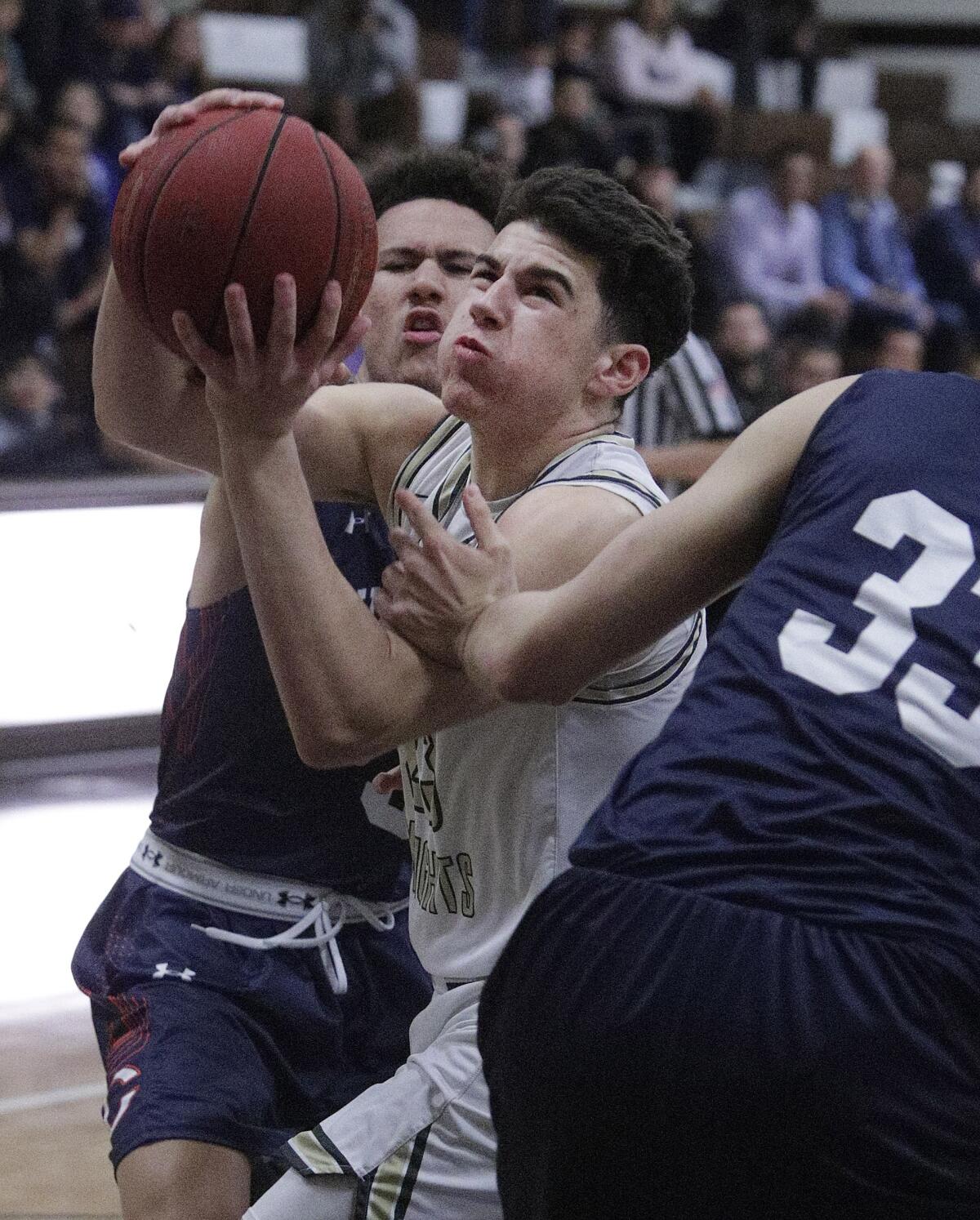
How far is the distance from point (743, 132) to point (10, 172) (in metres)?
6.61

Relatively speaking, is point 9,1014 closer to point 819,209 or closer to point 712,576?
point 712,576

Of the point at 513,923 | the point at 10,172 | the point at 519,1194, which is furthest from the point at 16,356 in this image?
the point at 519,1194

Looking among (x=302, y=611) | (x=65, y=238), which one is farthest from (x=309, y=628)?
(x=65, y=238)

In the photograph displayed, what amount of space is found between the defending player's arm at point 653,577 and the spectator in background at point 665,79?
1039 centimetres

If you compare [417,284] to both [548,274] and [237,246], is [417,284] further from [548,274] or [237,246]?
[237,246]

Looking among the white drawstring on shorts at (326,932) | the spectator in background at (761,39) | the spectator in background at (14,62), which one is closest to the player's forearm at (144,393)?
the white drawstring on shorts at (326,932)

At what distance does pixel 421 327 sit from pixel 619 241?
676 mm

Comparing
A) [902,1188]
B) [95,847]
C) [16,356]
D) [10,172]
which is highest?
[902,1188]

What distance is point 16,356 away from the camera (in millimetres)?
7703

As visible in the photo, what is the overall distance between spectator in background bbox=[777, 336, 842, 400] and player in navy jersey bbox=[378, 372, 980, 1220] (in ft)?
19.7

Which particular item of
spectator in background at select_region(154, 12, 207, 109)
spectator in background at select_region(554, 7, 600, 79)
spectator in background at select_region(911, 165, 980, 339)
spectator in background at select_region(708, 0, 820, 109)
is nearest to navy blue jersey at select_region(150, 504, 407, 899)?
spectator in background at select_region(154, 12, 207, 109)

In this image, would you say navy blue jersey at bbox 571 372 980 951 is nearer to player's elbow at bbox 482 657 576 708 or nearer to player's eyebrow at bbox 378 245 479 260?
player's elbow at bbox 482 657 576 708

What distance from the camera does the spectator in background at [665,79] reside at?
11906mm

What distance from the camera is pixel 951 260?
1183 cm
